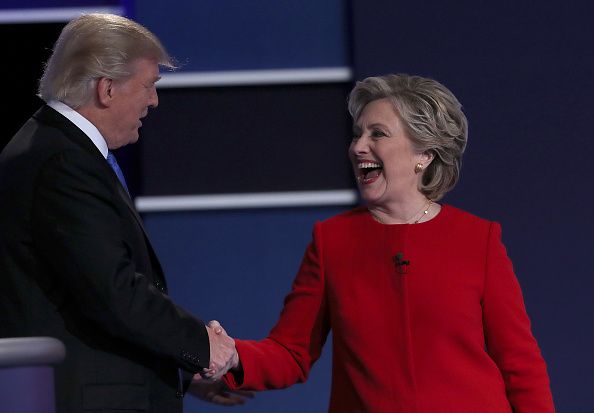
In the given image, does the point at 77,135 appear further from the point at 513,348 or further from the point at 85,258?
the point at 513,348

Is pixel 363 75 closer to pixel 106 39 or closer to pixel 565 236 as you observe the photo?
pixel 565 236

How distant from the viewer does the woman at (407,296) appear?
2.58 meters

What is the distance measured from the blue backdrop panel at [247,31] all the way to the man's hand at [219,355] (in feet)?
4.77

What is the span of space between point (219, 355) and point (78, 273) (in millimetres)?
459

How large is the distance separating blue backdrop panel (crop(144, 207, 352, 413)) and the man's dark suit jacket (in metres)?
1.50

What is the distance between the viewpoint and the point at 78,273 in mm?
2357

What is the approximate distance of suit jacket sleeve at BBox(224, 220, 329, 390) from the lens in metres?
2.73

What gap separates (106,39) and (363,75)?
5.05 feet

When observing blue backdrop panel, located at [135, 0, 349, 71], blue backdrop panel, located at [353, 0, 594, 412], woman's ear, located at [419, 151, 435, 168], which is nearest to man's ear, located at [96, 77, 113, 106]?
woman's ear, located at [419, 151, 435, 168]

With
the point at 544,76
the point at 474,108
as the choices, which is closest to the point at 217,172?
the point at 474,108

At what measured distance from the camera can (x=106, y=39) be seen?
2.56m

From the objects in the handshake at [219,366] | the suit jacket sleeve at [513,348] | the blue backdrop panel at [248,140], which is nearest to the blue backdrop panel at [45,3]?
the blue backdrop panel at [248,140]

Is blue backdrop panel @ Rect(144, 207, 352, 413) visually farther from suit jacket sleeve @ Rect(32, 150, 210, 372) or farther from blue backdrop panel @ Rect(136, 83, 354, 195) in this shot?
suit jacket sleeve @ Rect(32, 150, 210, 372)

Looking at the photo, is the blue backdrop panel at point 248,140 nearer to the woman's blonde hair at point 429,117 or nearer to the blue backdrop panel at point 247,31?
the blue backdrop panel at point 247,31
